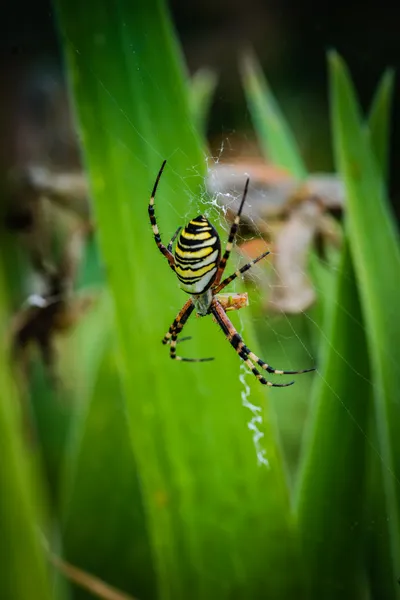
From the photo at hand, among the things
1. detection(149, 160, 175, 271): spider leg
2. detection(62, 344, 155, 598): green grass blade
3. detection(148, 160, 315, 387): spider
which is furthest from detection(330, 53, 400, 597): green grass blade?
detection(62, 344, 155, 598): green grass blade

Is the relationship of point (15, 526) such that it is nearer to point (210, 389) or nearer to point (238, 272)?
point (210, 389)

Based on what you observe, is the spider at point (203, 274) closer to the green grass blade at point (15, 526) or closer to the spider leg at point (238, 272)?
the spider leg at point (238, 272)

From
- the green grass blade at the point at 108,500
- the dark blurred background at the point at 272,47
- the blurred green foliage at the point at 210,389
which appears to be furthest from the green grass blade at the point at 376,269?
the dark blurred background at the point at 272,47

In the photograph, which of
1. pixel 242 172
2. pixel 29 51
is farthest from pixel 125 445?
pixel 29 51

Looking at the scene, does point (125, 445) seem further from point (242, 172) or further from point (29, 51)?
point (29, 51)

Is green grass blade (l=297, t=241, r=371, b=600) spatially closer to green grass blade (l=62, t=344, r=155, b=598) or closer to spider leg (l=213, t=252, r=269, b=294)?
spider leg (l=213, t=252, r=269, b=294)
